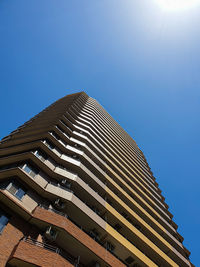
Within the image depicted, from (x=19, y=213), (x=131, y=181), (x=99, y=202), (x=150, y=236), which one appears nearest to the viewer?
(x=19, y=213)

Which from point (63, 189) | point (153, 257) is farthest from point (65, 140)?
point (153, 257)

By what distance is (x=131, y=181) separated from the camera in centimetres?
2738

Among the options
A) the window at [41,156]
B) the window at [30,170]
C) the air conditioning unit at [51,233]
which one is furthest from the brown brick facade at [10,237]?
the window at [41,156]

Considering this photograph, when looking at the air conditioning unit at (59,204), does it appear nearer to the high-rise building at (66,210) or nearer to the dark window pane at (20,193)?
the high-rise building at (66,210)

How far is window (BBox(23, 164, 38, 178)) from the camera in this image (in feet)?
48.7

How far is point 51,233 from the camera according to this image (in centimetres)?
1171

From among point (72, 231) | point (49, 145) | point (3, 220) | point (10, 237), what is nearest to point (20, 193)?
point (3, 220)

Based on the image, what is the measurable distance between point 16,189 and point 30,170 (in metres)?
2.29

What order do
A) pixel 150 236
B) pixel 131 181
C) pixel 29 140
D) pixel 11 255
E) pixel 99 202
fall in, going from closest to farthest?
pixel 11 255 → pixel 99 202 → pixel 29 140 → pixel 150 236 → pixel 131 181

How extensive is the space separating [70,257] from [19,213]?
14.5 feet

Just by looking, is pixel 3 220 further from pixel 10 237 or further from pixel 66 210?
→ pixel 66 210

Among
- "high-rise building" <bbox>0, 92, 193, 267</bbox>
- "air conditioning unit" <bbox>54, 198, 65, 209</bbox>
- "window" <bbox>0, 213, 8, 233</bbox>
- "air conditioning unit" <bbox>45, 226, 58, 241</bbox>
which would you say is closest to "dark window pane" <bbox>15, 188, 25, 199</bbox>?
"high-rise building" <bbox>0, 92, 193, 267</bbox>

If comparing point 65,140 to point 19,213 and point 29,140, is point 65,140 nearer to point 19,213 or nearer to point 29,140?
point 29,140

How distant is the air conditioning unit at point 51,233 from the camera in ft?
37.0
